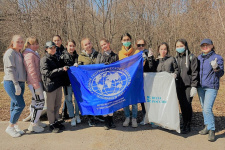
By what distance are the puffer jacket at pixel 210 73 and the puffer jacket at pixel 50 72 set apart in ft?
10.3

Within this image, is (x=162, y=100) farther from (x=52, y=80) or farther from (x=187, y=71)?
(x=52, y=80)

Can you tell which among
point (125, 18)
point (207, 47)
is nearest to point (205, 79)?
point (207, 47)

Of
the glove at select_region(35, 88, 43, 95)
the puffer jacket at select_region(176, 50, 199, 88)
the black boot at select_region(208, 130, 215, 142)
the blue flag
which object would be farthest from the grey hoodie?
the black boot at select_region(208, 130, 215, 142)

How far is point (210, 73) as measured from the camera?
3.70 meters

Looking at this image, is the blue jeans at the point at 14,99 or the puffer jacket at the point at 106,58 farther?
the puffer jacket at the point at 106,58

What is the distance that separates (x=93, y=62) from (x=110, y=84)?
0.74 metres

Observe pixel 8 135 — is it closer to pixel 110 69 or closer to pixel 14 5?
pixel 110 69

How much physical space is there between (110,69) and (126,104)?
3.04 feet

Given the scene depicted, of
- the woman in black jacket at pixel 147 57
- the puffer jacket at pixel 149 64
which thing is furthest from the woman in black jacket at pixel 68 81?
the puffer jacket at pixel 149 64

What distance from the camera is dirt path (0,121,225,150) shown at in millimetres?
3516

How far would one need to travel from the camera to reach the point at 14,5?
10703 mm

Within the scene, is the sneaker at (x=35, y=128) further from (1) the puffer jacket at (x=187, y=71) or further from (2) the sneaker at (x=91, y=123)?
(1) the puffer jacket at (x=187, y=71)

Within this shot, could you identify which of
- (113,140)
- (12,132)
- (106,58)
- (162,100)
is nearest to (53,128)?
(12,132)

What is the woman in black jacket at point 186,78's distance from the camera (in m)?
3.83
